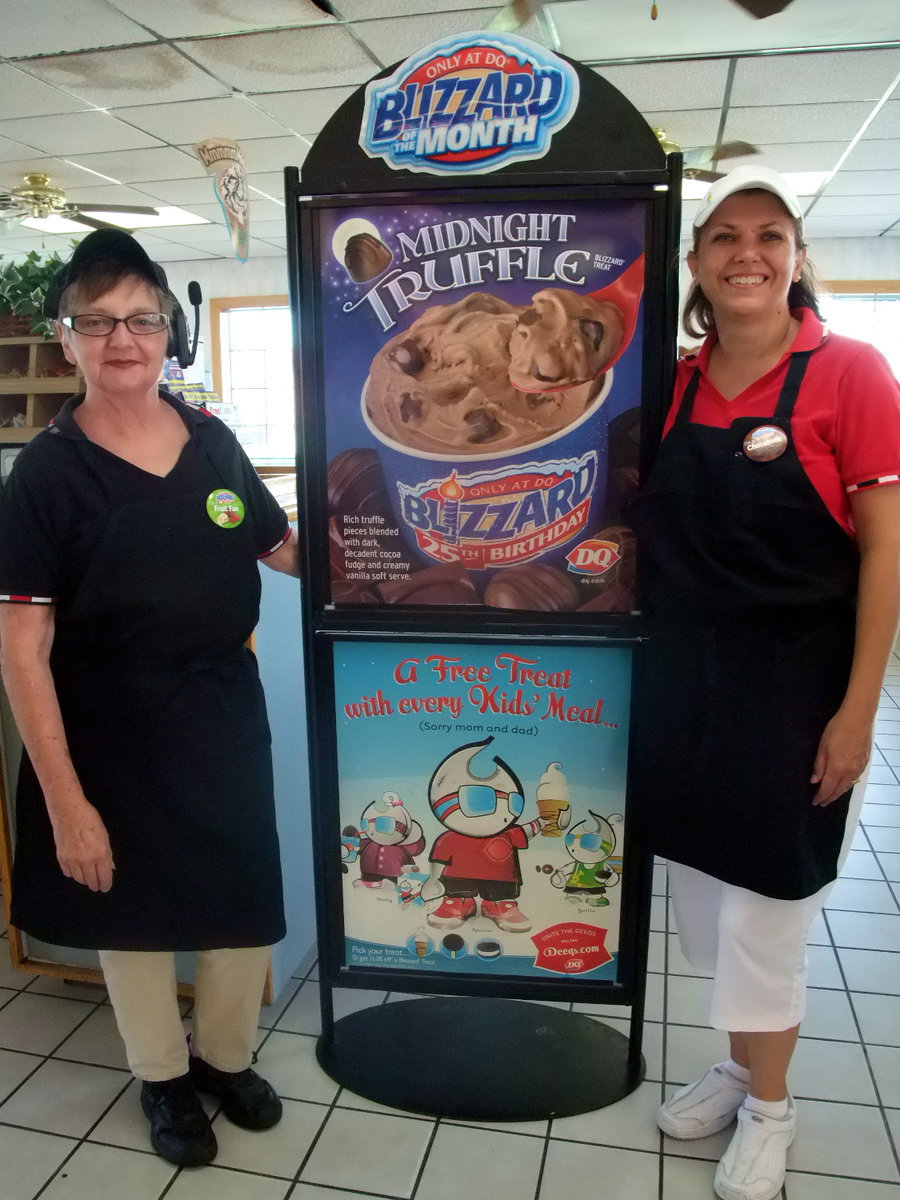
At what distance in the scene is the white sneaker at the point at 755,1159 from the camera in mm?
1683

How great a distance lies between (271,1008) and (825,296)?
198cm

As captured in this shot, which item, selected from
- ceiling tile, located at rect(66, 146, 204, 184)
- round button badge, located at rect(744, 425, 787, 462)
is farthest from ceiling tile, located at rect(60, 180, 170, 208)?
round button badge, located at rect(744, 425, 787, 462)

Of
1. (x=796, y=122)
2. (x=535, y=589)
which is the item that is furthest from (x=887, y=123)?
(x=535, y=589)

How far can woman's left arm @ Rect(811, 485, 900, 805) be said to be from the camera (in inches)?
55.8

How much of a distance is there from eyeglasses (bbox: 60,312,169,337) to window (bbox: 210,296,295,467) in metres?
8.56

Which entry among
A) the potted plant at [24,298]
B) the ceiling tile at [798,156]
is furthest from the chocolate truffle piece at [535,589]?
the ceiling tile at [798,156]

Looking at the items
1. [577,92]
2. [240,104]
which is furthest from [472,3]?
[577,92]

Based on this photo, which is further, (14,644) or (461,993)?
(461,993)

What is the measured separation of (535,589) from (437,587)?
19 centimetres

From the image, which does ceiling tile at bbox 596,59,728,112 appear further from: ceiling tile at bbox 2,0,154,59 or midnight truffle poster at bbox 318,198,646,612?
midnight truffle poster at bbox 318,198,646,612

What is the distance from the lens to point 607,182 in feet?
5.15

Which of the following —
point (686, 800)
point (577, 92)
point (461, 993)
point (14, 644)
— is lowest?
point (461, 993)

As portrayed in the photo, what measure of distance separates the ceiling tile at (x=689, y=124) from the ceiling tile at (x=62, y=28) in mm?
2708

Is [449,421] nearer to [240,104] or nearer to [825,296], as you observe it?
[825,296]
